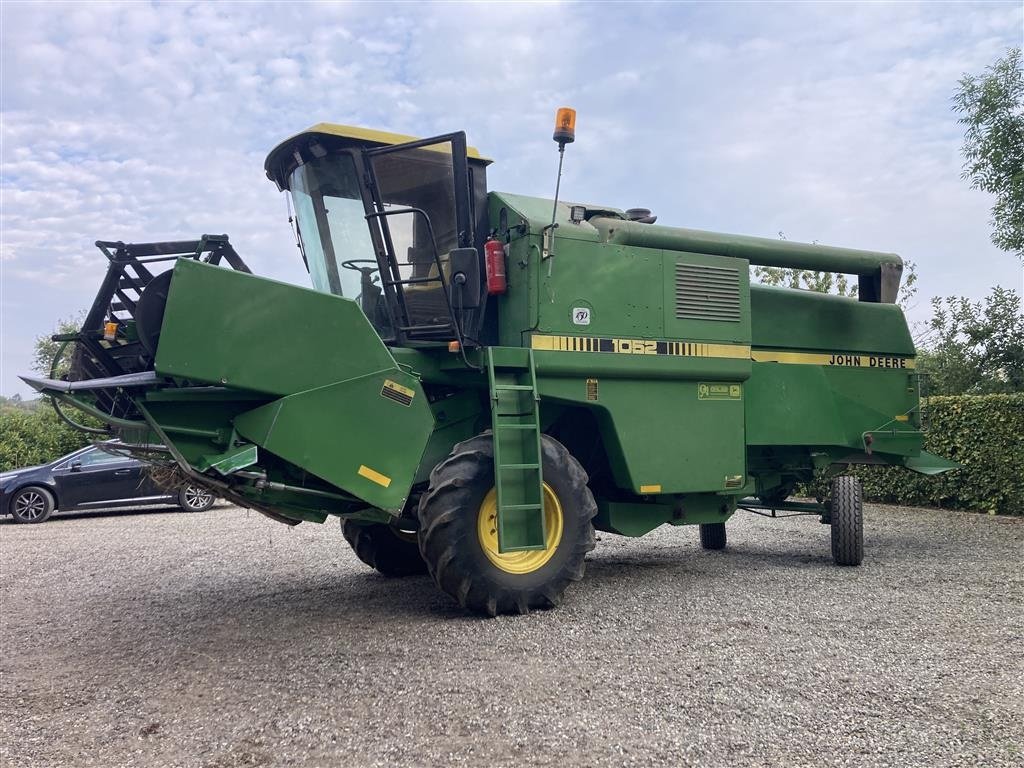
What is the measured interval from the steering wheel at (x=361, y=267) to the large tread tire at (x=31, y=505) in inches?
406

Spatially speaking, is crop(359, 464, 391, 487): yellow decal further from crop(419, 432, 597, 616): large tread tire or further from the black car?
the black car

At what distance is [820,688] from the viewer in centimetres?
405

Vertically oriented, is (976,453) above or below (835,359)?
below

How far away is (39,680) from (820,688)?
13.3ft

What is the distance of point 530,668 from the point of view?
4.46 meters

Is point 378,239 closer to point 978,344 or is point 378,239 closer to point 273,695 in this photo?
point 273,695

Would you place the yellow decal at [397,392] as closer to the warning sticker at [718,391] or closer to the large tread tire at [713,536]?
the warning sticker at [718,391]

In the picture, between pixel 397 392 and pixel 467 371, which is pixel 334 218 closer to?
pixel 467 371

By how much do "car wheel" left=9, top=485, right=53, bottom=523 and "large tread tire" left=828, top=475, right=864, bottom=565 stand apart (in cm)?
1219

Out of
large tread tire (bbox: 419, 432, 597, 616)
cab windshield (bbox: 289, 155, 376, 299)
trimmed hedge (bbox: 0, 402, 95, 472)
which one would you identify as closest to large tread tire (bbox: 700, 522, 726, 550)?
large tread tire (bbox: 419, 432, 597, 616)

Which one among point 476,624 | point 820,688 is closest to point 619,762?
point 820,688

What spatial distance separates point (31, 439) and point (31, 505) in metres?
4.41

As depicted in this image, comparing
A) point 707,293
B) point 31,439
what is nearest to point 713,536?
point 707,293

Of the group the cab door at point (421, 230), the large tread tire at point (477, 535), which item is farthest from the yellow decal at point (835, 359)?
the cab door at point (421, 230)
